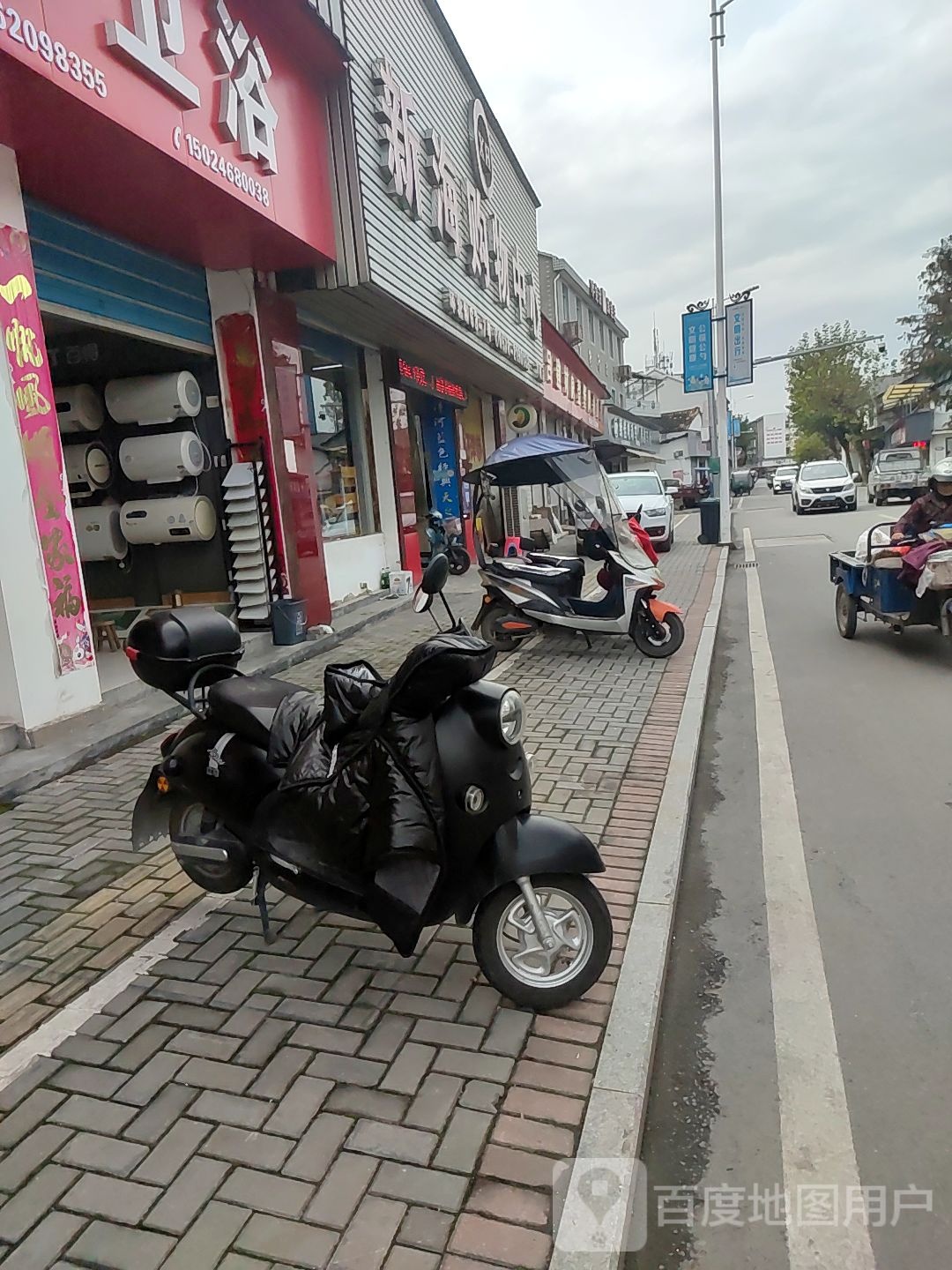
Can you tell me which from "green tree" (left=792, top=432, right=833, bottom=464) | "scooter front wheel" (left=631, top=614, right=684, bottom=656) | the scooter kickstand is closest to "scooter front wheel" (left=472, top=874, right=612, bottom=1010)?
the scooter kickstand

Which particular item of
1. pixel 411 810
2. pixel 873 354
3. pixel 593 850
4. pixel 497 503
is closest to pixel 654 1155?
pixel 593 850

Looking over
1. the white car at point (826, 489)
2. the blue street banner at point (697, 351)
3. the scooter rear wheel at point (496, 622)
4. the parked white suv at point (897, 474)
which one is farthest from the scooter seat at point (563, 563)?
the parked white suv at point (897, 474)

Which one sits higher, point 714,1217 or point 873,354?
point 873,354

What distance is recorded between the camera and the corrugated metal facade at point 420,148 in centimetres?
852

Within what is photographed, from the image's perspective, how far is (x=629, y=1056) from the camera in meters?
2.51

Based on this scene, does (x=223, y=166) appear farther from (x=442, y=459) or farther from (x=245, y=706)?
(x=442, y=459)

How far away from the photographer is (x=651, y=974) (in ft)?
9.53

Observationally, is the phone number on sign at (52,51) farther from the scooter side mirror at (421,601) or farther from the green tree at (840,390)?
the green tree at (840,390)

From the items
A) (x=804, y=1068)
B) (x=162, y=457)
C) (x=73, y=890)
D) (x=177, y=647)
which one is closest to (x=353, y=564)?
(x=162, y=457)

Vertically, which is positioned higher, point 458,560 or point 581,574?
point 581,574

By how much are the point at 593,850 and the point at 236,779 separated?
139 centimetres

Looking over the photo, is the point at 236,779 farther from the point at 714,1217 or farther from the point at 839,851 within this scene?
the point at 839,851

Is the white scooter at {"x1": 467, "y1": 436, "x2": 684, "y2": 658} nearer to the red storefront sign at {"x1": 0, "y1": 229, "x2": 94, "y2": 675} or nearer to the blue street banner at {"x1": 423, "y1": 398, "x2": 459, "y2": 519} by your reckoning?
the red storefront sign at {"x1": 0, "y1": 229, "x2": 94, "y2": 675}

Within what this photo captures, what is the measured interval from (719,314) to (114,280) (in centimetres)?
1541
